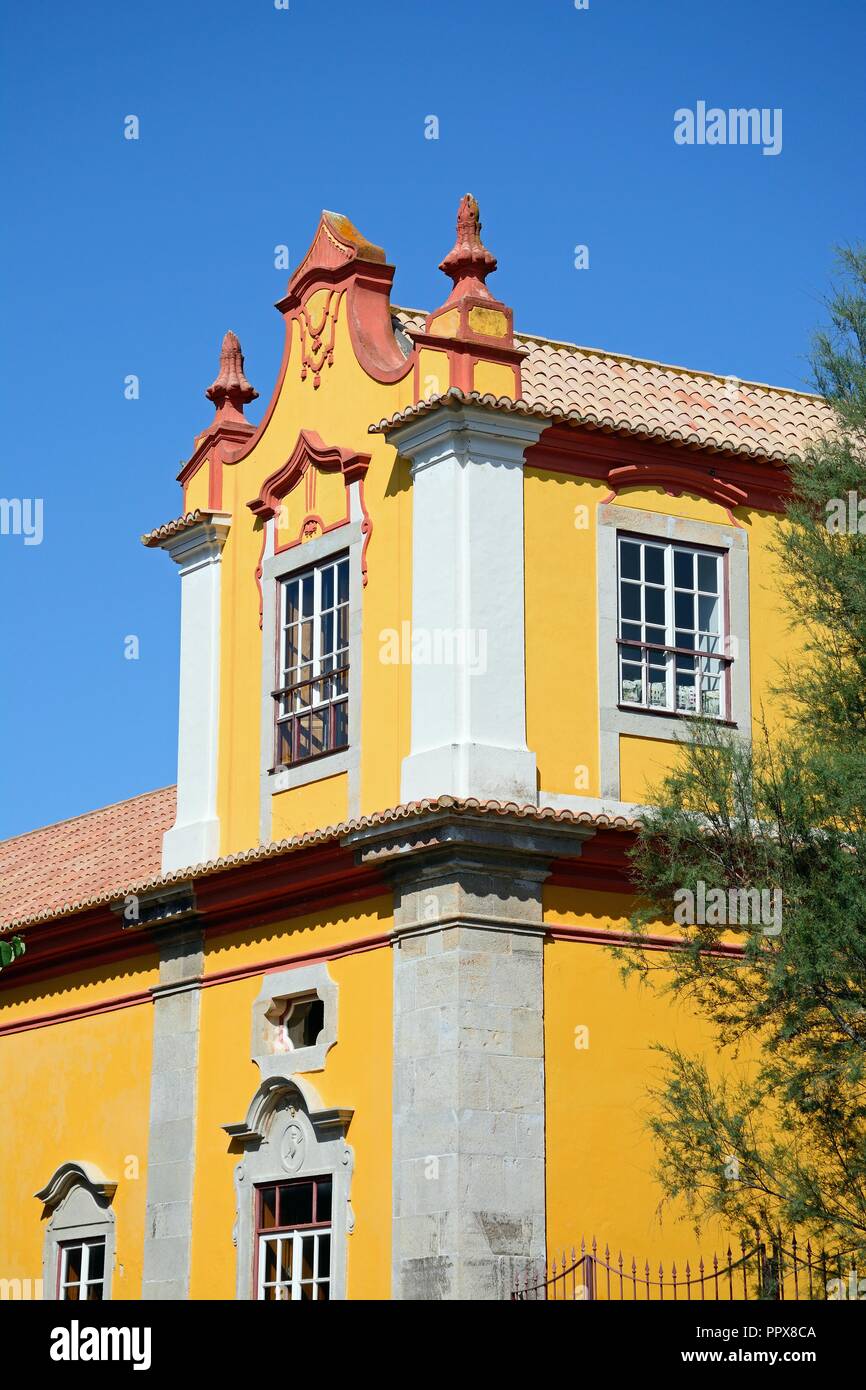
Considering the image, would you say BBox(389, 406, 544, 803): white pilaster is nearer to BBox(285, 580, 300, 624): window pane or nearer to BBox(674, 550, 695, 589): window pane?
BBox(674, 550, 695, 589): window pane

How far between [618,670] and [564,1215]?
4.71 metres

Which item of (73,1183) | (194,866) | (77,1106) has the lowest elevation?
(73,1183)

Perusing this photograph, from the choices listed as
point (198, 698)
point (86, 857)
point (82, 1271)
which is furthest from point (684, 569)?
point (86, 857)

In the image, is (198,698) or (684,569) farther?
(198,698)

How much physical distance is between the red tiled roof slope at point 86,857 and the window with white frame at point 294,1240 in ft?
14.7

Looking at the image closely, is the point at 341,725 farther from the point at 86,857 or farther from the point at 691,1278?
the point at 86,857

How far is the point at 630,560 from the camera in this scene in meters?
20.1

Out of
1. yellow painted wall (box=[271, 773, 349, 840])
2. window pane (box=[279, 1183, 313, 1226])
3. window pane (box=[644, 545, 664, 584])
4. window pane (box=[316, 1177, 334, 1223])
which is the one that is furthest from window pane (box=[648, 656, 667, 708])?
window pane (box=[279, 1183, 313, 1226])

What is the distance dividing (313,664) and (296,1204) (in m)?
4.86

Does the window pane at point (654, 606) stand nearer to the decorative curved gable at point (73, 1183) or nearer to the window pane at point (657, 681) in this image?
the window pane at point (657, 681)

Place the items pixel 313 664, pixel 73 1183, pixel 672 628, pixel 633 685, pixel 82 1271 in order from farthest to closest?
pixel 73 1183, pixel 82 1271, pixel 313 664, pixel 672 628, pixel 633 685

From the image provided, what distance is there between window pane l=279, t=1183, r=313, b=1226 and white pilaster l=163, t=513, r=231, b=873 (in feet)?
11.6

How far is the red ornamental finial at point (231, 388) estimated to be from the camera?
A: 75.8 ft
